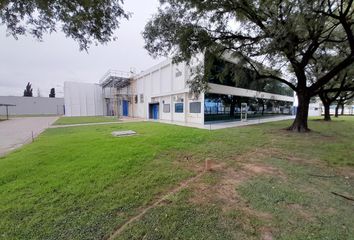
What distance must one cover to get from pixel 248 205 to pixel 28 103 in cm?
5068

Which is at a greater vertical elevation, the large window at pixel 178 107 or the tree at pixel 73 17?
the tree at pixel 73 17

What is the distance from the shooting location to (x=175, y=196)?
3244 mm

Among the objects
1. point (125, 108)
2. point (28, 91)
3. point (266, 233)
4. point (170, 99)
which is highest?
point (28, 91)

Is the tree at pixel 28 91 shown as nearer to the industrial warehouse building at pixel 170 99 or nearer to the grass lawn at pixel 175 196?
the industrial warehouse building at pixel 170 99

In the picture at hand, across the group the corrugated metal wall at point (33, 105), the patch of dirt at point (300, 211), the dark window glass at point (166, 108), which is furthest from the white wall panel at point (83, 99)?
the patch of dirt at point (300, 211)

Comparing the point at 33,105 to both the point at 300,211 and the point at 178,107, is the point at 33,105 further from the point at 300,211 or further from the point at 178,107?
the point at 300,211

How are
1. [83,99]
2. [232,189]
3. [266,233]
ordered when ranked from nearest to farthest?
[266,233]
[232,189]
[83,99]

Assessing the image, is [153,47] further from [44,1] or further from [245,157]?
[245,157]

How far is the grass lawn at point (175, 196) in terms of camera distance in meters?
2.36

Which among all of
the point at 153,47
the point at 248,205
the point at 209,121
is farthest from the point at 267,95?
the point at 248,205

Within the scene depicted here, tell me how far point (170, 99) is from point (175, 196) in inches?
653

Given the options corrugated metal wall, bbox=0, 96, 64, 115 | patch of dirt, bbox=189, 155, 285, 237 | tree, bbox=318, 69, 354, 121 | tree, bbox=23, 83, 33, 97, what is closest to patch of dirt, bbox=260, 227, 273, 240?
patch of dirt, bbox=189, 155, 285, 237

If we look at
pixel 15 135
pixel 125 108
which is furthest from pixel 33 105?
pixel 15 135

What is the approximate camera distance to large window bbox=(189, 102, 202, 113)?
15.6 meters
